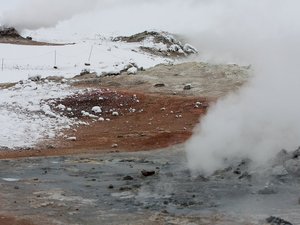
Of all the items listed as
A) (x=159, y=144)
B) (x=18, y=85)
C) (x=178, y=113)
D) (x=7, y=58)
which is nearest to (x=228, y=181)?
(x=159, y=144)

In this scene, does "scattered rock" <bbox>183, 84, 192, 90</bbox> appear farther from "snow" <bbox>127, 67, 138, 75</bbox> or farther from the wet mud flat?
the wet mud flat

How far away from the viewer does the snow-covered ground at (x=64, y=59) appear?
24633 millimetres

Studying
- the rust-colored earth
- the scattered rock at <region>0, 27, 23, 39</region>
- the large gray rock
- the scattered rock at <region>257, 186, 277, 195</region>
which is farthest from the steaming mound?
the scattered rock at <region>257, 186, 277, 195</region>

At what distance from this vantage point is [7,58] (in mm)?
28328

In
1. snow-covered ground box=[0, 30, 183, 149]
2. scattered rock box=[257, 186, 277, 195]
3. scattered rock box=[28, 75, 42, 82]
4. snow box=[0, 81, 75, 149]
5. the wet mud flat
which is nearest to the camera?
the wet mud flat

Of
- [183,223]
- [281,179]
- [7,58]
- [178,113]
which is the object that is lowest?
[183,223]

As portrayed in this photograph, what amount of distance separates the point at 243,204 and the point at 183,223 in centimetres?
86

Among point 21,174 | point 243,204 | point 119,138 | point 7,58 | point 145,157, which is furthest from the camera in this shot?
point 7,58

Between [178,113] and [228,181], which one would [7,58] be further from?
[228,181]

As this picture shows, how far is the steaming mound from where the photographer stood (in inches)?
1448

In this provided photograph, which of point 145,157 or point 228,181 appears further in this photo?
point 145,157

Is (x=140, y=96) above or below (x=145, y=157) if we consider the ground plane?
above

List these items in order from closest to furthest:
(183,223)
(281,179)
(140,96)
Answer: (183,223), (281,179), (140,96)

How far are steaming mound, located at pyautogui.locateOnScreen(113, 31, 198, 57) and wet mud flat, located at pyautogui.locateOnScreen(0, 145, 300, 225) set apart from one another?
27175 mm
